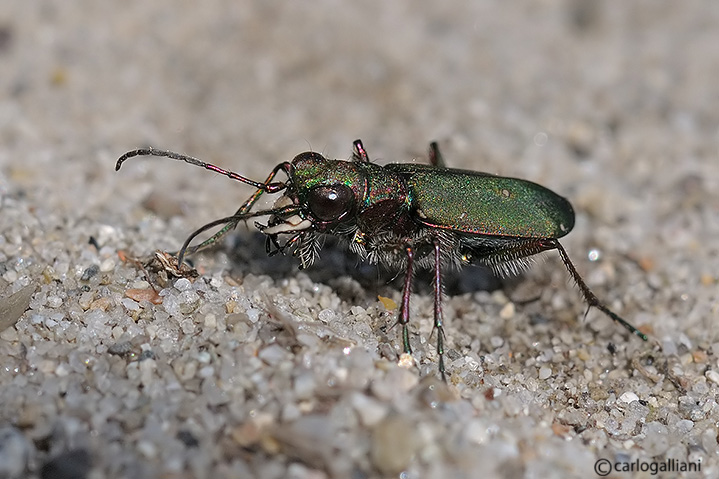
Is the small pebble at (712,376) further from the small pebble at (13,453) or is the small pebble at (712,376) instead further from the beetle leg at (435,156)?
the small pebble at (13,453)

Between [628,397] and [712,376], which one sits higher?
[712,376]

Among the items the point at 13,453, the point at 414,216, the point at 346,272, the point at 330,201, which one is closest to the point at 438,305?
the point at 414,216

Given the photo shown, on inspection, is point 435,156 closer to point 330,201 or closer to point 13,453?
point 330,201

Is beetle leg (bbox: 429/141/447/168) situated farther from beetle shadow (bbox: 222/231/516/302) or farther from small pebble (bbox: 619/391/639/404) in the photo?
small pebble (bbox: 619/391/639/404)

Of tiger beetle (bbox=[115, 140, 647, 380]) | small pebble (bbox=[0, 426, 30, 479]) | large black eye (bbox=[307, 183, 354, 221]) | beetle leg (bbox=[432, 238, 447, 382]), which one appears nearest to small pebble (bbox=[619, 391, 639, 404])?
tiger beetle (bbox=[115, 140, 647, 380])

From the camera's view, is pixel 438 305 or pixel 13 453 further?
pixel 438 305

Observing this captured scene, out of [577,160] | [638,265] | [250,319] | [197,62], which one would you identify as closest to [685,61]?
[577,160]

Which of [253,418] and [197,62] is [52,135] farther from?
[253,418]
